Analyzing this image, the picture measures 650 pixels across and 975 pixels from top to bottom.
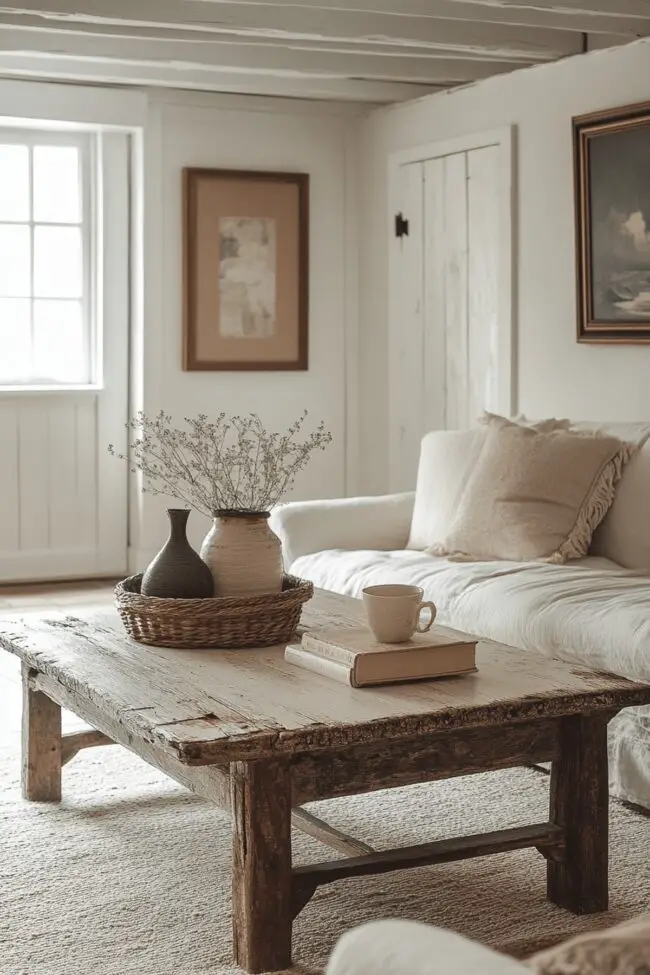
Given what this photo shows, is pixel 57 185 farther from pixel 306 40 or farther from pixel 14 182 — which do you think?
pixel 306 40

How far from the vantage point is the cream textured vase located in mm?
2822

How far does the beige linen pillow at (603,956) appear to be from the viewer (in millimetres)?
811

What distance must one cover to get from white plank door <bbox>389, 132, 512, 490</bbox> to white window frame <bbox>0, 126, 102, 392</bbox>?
4.49 ft

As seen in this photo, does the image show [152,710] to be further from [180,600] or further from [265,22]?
[265,22]

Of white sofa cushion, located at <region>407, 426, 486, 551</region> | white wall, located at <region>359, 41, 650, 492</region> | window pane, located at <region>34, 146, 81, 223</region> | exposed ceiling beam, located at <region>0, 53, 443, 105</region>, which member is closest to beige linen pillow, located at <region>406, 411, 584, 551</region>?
white sofa cushion, located at <region>407, 426, 486, 551</region>

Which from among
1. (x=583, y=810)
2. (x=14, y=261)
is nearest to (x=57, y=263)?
(x=14, y=261)

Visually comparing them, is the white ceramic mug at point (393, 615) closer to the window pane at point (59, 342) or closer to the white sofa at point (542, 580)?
the white sofa at point (542, 580)

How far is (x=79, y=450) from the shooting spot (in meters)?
6.21

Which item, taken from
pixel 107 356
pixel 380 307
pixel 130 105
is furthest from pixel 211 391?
pixel 130 105

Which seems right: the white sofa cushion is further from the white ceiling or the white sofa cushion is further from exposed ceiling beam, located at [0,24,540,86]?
exposed ceiling beam, located at [0,24,540,86]

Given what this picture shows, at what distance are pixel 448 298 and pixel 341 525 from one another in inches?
69.9

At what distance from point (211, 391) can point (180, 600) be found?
144 inches

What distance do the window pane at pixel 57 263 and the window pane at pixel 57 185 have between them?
0.21 feet

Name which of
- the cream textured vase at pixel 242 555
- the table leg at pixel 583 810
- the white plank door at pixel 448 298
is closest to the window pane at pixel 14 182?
the white plank door at pixel 448 298
